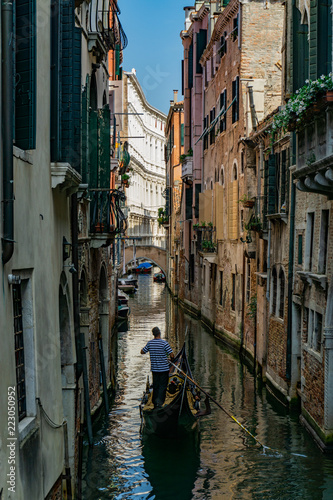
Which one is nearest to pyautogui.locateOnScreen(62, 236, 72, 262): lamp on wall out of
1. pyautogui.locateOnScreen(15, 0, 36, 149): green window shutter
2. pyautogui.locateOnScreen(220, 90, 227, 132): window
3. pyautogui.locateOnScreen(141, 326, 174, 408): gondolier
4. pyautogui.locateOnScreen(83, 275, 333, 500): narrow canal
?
pyautogui.locateOnScreen(15, 0, 36, 149): green window shutter

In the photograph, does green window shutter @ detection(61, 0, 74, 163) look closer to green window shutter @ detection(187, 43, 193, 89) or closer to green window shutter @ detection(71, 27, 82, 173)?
green window shutter @ detection(71, 27, 82, 173)

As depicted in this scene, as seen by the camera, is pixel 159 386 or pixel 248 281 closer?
pixel 159 386

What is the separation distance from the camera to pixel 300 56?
1274cm

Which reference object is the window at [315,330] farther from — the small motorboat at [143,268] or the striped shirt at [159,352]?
the small motorboat at [143,268]

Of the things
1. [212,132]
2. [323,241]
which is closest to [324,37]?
[323,241]

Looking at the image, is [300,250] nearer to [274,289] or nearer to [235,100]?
[274,289]

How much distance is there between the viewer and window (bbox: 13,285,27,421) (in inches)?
230

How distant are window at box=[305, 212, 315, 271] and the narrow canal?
2517mm

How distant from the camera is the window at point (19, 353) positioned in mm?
5840

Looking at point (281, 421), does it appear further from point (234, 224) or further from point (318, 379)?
point (234, 224)

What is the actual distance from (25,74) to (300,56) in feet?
26.0

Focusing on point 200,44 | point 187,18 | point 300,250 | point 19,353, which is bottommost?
point 19,353

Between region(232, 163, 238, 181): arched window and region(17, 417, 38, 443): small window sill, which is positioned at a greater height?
region(232, 163, 238, 181): arched window

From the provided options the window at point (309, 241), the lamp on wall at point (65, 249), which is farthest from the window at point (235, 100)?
the lamp on wall at point (65, 249)
